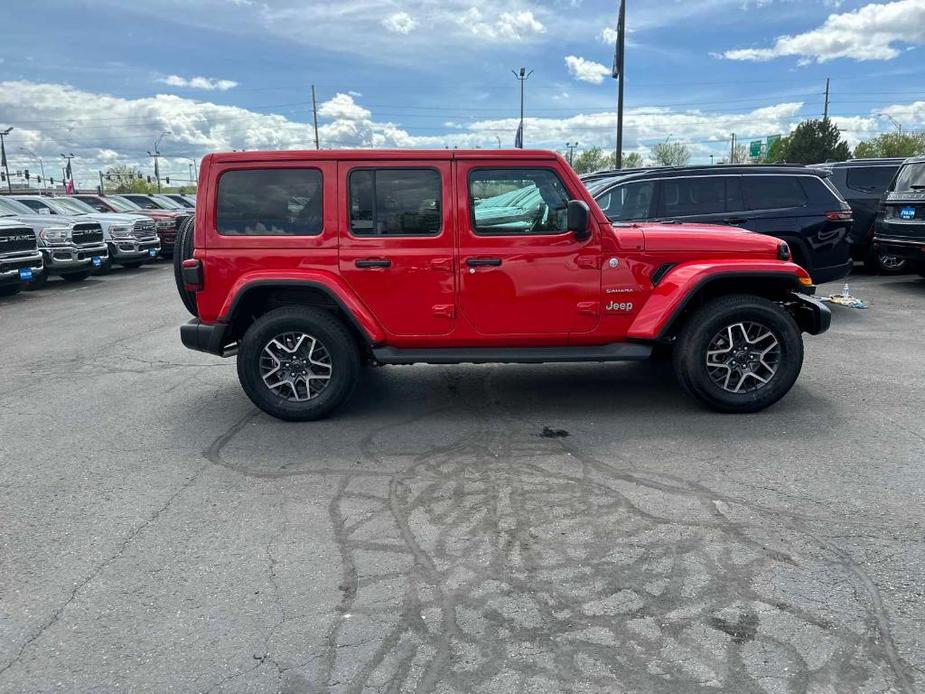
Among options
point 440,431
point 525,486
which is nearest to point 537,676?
point 525,486

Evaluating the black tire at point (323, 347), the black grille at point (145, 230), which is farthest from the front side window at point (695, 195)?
the black grille at point (145, 230)

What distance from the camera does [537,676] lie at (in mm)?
2398

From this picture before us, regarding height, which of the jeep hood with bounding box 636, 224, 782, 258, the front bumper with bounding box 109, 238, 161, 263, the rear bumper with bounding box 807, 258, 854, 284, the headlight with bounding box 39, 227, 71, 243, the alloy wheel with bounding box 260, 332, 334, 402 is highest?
the headlight with bounding box 39, 227, 71, 243

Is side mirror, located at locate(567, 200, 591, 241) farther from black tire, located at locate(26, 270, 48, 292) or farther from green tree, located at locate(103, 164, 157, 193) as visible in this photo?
green tree, located at locate(103, 164, 157, 193)

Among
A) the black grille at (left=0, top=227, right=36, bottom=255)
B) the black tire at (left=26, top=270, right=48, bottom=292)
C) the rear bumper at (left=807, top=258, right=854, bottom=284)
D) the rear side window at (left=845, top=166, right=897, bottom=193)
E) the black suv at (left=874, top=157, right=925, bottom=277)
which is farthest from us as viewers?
the black tire at (left=26, top=270, right=48, bottom=292)

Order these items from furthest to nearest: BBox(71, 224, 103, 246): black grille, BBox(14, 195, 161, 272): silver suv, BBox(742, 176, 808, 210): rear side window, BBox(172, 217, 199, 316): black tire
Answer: BBox(14, 195, 161, 272): silver suv
BBox(71, 224, 103, 246): black grille
BBox(742, 176, 808, 210): rear side window
BBox(172, 217, 199, 316): black tire

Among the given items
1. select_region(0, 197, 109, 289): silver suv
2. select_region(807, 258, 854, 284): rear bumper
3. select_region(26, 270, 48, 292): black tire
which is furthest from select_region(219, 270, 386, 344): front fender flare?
select_region(0, 197, 109, 289): silver suv

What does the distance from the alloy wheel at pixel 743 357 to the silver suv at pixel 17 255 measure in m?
11.6

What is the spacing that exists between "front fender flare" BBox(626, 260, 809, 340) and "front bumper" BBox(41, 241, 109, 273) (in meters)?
12.6

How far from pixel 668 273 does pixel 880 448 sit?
69.5 inches

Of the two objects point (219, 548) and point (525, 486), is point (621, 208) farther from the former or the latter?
point (219, 548)

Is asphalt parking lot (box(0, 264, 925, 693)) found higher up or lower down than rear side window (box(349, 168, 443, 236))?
lower down

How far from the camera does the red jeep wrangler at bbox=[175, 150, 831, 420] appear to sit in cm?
487

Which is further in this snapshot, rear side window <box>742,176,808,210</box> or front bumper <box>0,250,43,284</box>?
front bumper <box>0,250,43,284</box>
